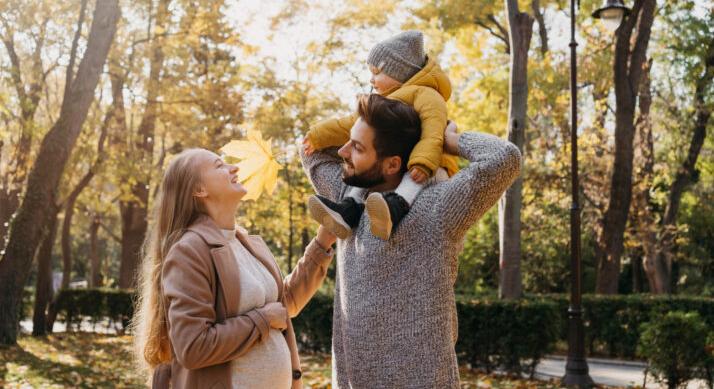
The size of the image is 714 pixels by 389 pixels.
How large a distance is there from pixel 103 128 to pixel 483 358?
35.9 feet

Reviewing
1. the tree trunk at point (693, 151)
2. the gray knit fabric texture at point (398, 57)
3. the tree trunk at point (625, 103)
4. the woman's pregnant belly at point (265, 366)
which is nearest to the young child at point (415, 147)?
the gray knit fabric texture at point (398, 57)

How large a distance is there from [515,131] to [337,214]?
954 centimetres

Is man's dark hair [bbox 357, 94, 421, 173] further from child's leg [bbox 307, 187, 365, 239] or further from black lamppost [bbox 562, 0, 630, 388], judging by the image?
black lamppost [bbox 562, 0, 630, 388]

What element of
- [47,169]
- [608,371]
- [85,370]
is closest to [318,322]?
[85,370]

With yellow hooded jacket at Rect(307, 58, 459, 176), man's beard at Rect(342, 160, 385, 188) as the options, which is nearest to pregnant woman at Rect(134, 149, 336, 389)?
yellow hooded jacket at Rect(307, 58, 459, 176)

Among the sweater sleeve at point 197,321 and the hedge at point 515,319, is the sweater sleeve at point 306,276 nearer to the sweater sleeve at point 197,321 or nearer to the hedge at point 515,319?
the sweater sleeve at point 197,321

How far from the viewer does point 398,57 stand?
2.62 meters

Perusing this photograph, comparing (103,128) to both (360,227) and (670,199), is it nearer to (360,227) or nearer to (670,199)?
(670,199)

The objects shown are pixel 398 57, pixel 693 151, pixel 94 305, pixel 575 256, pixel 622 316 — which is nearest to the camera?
pixel 398 57

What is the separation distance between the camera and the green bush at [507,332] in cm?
1139

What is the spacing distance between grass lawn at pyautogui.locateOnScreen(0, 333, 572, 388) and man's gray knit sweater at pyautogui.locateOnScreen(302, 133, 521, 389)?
290 inches

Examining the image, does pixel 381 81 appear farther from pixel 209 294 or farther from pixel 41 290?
pixel 41 290

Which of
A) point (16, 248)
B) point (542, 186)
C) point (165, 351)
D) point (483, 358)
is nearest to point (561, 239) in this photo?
point (542, 186)

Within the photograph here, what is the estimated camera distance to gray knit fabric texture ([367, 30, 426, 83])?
2.62 m
